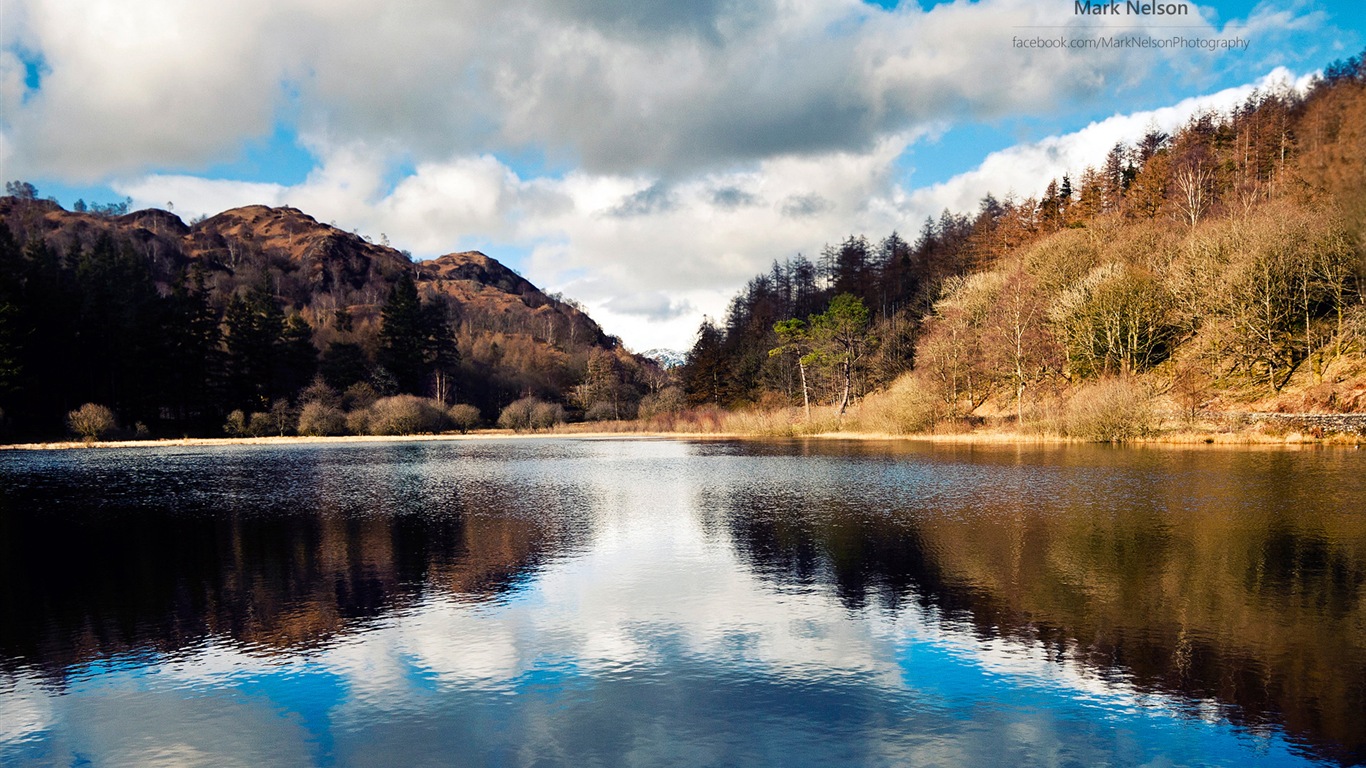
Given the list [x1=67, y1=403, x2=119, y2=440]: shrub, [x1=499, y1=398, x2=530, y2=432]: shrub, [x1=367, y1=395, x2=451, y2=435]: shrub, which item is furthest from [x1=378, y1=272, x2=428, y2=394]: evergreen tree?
[x1=67, y1=403, x2=119, y2=440]: shrub

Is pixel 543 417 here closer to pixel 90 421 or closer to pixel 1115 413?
pixel 90 421

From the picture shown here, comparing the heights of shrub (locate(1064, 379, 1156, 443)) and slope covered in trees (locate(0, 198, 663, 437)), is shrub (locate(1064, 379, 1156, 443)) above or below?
below

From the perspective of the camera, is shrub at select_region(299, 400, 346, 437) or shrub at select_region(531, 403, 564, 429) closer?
shrub at select_region(299, 400, 346, 437)

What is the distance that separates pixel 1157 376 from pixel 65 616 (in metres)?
59.7

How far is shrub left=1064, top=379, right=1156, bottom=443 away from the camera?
44531mm

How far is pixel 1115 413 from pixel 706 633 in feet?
138

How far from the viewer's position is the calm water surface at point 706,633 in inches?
282

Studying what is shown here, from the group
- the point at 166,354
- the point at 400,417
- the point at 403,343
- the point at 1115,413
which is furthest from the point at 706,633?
the point at 403,343

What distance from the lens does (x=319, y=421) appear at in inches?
3295

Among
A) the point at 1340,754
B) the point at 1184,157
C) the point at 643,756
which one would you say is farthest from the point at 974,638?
the point at 1184,157

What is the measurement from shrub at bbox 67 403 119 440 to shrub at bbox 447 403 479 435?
33173 mm

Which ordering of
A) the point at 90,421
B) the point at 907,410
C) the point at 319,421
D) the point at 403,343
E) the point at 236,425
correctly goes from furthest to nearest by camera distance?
the point at 403,343, the point at 319,421, the point at 236,425, the point at 90,421, the point at 907,410

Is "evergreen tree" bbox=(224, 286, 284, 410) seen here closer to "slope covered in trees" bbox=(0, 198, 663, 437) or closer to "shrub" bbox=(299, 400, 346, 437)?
"slope covered in trees" bbox=(0, 198, 663, 437)

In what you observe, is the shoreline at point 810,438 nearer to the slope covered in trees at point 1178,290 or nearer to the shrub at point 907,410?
the shrub at point 907,410
